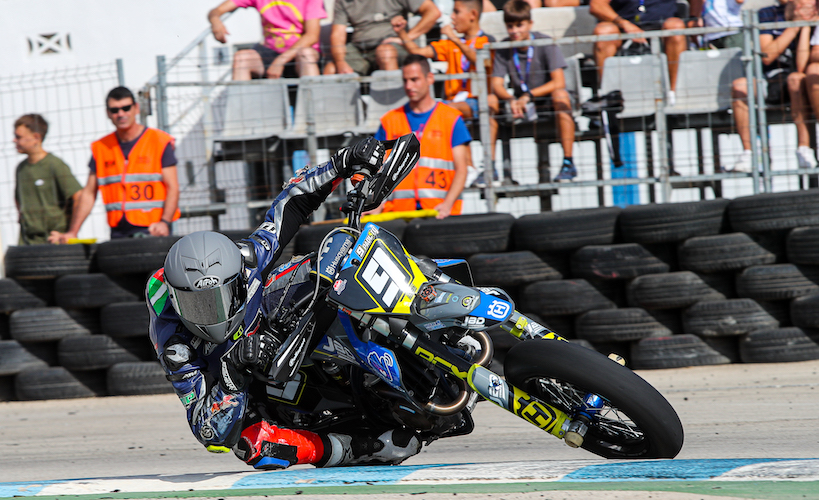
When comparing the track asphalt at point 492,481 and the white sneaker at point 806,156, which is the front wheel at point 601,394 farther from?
the white sneaker at point 806,156

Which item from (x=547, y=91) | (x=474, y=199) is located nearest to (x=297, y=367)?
(x=474, y=199)

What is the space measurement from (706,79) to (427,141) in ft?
7.48

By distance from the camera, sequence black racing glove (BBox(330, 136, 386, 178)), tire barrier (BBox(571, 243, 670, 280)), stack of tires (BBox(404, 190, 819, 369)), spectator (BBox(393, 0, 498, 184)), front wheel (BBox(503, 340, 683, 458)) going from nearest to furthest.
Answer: front wheel (BBox(503, 340, 683, 458)), black racing glove (BBox(330, 136, 386, 178)), stack of tires (BBox(404, 190, 819, 369)), tire barrier (BBox(571, 243, 670, 280)), spectator (BBox(393, 0, 498, 184))

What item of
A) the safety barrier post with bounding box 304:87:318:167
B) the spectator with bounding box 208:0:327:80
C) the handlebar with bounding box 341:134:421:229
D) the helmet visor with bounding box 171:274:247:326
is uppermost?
the spectator with bounding box 208:0:327:80

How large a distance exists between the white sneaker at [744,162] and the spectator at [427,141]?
208cm

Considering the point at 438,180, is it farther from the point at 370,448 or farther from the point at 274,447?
the point at 274,447

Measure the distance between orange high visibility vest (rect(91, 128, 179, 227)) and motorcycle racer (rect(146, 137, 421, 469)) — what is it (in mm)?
3267

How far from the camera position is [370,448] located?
3.75m

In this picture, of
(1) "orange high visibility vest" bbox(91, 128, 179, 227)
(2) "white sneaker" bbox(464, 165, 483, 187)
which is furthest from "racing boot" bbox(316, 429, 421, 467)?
(1) "orange high visibility vest" bbox(91, 128, 179, 227)

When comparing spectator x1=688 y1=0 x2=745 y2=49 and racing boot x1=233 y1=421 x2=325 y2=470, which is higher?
spectator x1=688 y1=0 x2=745 y2=49

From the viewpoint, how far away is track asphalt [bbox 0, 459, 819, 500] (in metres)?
2.63

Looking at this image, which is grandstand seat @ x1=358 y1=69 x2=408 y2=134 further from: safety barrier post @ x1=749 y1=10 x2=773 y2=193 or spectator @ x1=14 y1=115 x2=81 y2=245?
safety barrier post @ x1=749 y1=10 x2=773 y2=193

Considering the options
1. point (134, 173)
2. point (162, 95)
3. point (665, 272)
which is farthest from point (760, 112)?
point (134, 173)

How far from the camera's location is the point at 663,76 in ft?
22.1
